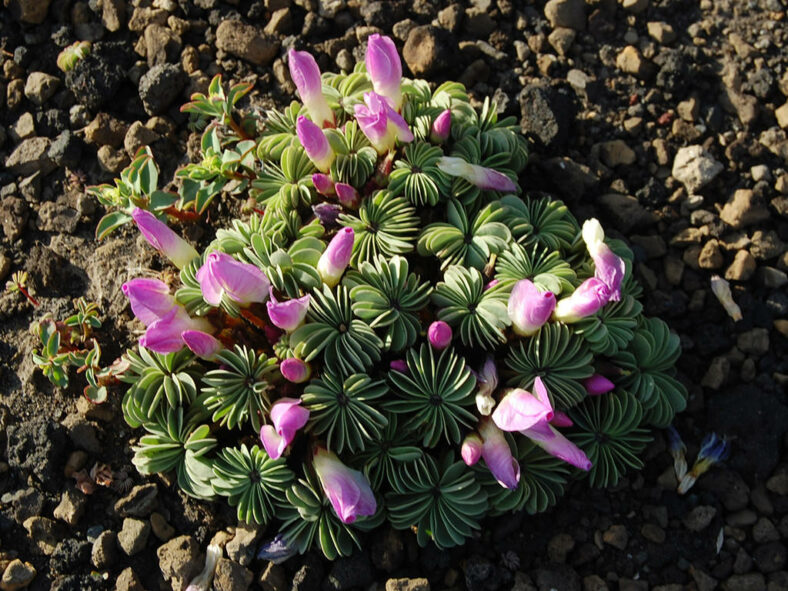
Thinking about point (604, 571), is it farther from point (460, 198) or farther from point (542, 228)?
point (460, 198)

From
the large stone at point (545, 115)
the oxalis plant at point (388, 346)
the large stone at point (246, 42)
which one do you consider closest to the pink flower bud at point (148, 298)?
the oxalis plant at point (388, 346)

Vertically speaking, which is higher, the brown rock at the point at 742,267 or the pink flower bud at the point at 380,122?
the pink flower bud at the point at 380,122

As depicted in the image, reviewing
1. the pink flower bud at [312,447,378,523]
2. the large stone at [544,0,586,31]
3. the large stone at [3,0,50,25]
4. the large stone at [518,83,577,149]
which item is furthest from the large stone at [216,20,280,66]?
the pink flower bud at [312,447,378,523]

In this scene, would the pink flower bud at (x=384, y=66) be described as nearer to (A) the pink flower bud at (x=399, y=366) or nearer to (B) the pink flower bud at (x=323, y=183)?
(B) the pink flower bud at (x=323, y=183)

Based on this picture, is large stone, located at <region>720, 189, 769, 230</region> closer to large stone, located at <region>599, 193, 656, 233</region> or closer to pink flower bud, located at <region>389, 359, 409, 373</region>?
large stone, located at <region>599, 193, 656, 233</region>

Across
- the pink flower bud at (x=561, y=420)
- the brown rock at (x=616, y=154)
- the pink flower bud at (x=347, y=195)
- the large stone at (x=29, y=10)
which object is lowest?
the pink flower bud at (x=561, y=420)

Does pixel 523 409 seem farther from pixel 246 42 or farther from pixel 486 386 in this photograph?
pixel 246 42
